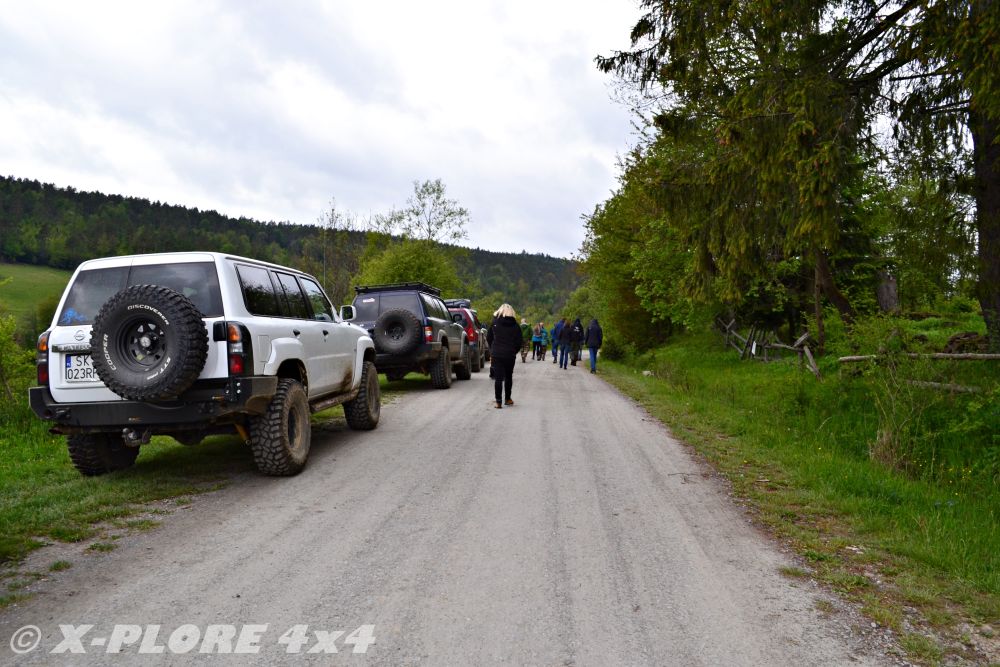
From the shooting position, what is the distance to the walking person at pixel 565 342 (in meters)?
23.0

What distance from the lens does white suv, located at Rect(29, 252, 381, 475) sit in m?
5.08

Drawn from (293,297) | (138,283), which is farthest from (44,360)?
(293,297)

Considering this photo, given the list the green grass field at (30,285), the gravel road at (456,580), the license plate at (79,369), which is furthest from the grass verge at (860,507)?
the green grass field at (30,285)

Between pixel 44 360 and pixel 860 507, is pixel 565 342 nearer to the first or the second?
pixel 860 507

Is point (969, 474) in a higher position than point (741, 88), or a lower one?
lower

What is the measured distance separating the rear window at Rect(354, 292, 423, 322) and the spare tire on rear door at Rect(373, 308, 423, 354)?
2.01ft

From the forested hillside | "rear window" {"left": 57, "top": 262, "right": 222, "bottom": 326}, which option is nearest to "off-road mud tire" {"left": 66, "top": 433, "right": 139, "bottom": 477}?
"rear window" {"left": 57, "top": 262, "right": 222, "bottom": 326}

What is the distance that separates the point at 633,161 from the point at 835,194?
1543 centimetres

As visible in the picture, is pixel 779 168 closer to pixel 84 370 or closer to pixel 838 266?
pixel 84 370

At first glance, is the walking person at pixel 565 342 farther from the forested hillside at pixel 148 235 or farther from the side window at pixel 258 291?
the forested hillside at pixel 148 235

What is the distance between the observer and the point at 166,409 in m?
5.30

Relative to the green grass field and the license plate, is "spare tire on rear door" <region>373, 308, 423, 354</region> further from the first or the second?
the green grass field

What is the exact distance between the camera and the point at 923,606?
3414mm

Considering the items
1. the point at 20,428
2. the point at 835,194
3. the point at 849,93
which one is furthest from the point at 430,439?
the point at 849,93
